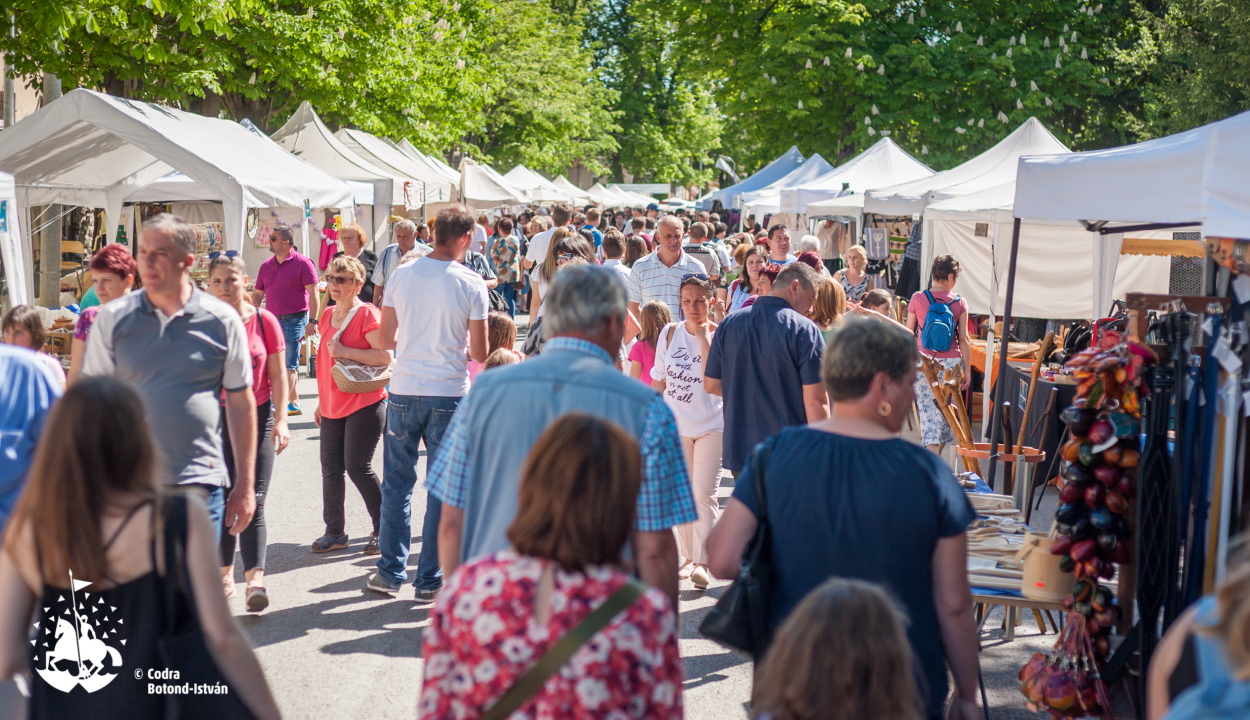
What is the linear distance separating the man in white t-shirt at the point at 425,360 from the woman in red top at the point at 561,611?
345 cm

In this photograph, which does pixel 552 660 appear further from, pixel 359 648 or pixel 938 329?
pixel 938 329

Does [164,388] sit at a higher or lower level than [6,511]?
higher

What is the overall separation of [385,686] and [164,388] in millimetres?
1583

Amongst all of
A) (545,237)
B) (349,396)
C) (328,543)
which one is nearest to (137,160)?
(545,237)

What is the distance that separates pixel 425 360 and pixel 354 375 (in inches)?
27.8

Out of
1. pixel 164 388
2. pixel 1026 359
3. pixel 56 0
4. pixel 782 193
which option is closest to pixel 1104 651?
pixel 164 388

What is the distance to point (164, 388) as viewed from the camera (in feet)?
14.4

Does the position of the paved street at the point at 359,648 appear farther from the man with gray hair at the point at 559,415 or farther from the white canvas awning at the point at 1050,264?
the white canvas awning at the point at 1050,264

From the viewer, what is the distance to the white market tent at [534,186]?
3597cm

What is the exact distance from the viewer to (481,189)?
2830cm

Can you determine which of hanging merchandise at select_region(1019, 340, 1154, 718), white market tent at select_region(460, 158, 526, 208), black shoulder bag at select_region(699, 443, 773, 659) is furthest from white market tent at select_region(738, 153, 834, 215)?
black shoulder bag at select_region(699, 443, 773, 659)

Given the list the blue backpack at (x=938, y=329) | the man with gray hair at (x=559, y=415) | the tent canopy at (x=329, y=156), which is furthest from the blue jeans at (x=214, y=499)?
the tent canopy at (x=329, y=156)

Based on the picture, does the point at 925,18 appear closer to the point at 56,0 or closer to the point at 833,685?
the point at 56,0

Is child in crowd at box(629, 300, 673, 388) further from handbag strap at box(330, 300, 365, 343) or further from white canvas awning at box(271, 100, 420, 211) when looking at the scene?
white canvas awning at box(271, 100, 420, 211)
